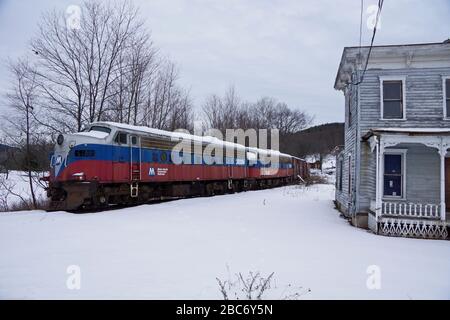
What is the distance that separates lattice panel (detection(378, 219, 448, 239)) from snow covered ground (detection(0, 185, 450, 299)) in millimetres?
671

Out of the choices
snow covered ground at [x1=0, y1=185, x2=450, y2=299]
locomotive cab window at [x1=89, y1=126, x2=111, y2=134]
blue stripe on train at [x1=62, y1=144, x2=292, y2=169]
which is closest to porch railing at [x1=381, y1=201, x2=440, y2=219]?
snow covered ground at [x1=0, y1=185, x2=450, y2=299]

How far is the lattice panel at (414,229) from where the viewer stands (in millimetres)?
10609

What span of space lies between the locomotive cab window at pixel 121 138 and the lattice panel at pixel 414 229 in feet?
35.3

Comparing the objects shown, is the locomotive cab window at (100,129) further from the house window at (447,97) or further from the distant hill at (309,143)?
the distant hill at (309,143)

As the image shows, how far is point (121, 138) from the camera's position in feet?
48.1

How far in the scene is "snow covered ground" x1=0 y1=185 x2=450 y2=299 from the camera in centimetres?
546

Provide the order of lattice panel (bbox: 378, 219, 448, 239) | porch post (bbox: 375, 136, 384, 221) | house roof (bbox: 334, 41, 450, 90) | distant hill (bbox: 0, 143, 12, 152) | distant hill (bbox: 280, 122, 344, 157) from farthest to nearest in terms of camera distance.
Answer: distant hill (bbox: 280, 122, 344, 157), distant hill (bbox: 0, 143, 12, 152), house roof (bbox: 334, 41, 450, 90), porch post (bbox: 375, 136, 384, 221), lattice panel (bbox: 378, 219, 448, 239)

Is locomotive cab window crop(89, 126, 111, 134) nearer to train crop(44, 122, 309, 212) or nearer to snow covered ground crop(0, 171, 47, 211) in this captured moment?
train crop(44, 122, 309, 212)

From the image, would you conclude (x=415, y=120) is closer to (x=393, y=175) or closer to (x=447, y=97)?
(x=447, y=97)

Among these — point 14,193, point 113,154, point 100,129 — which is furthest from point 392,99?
point 14,193

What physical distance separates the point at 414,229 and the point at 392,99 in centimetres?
488

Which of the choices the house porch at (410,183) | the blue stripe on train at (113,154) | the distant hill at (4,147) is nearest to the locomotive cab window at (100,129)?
the blue stripe on train at (113,154)

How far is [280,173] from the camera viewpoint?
121ft
